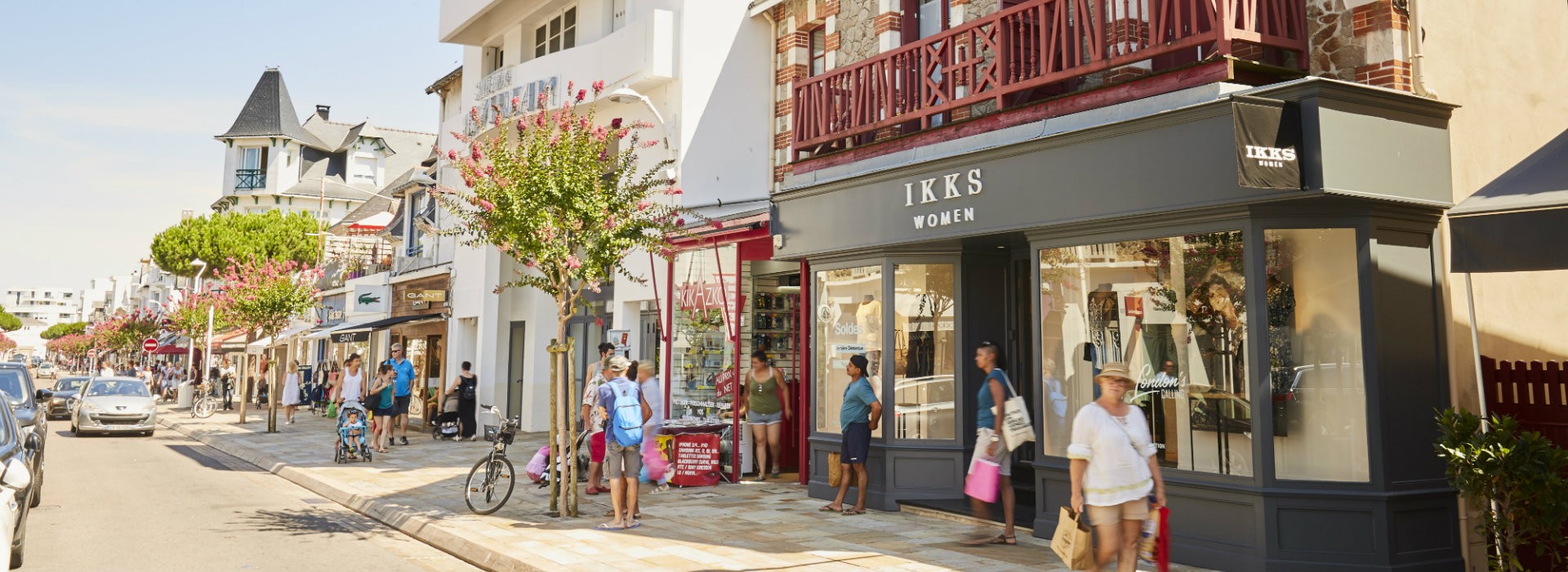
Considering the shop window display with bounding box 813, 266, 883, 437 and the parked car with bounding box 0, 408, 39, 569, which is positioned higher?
the shop window display with bounding box 813, 266, 883, 437

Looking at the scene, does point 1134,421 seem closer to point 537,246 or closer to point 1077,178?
point 1077,178

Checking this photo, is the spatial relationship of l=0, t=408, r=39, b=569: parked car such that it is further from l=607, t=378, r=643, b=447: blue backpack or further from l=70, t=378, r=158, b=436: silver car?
l=70, t=378, r=158, b=436: silver car

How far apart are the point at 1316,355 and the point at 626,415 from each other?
6038 millimetres

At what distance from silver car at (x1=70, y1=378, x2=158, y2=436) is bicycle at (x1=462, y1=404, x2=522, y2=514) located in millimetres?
16608

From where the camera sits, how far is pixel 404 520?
10.6 m

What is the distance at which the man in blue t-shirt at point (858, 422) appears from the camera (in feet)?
34.1

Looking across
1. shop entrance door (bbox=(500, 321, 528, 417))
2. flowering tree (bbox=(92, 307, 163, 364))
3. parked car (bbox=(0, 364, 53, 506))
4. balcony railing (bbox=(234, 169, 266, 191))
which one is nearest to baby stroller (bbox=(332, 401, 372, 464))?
parked car (bbox=(0, 364, 53, 506))

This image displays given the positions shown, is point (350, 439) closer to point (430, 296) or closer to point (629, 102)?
point (629, 102)

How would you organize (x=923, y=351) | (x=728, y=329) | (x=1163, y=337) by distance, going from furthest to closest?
(x=728, y=329) → (x=923, y=351) → (x=1163, y=337)

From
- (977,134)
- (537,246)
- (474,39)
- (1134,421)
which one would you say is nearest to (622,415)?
(537,246)

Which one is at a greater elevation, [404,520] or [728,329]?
[728,329]

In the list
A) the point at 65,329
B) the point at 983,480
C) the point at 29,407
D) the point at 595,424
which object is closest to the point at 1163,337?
the point at 983,480

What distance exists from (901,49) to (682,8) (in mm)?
6374

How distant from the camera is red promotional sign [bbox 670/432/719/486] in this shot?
43.1 feet
